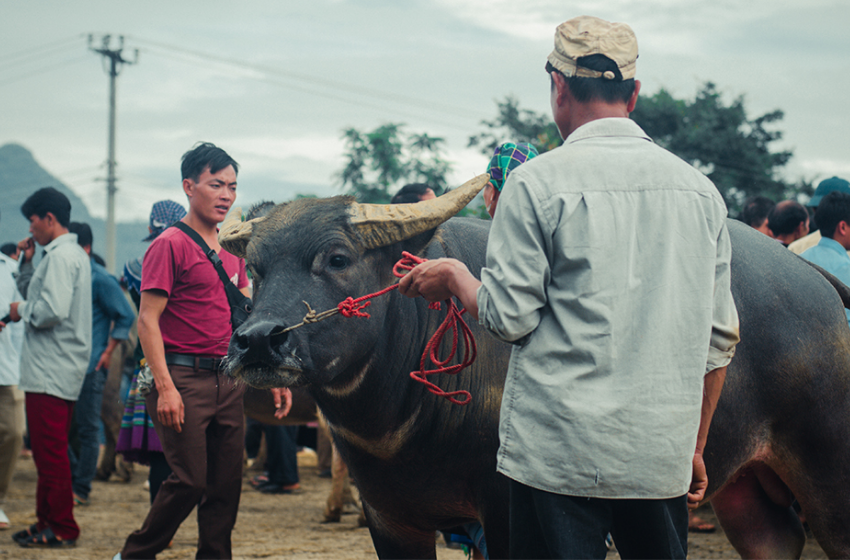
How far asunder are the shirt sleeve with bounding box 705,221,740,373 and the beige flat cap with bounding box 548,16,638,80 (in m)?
0.50

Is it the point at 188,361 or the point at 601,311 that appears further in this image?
the point at 188,361

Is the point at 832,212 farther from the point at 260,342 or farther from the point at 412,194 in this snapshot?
the point at 260,342

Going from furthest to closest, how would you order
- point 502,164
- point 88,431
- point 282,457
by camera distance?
1. point 282,457
2. point 88,431
3. point 502,164

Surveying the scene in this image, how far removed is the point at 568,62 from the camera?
1967 millimetres

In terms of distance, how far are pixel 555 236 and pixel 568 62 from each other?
1.51 ft

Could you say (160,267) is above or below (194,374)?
above

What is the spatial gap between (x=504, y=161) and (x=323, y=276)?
1040 millimetres

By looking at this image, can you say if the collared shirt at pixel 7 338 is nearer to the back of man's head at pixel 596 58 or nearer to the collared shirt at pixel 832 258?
the back of man's head at pixel 596 58

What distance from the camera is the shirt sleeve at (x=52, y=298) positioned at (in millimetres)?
5582

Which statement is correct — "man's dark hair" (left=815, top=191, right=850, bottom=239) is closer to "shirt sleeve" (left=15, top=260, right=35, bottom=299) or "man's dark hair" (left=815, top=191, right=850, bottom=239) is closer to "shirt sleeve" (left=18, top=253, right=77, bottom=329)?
"shirt sleeve" (left=18, top=253, right=77, bottom=329)

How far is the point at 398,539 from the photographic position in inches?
125

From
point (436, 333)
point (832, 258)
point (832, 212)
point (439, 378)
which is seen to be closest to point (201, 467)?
point (439, 378)

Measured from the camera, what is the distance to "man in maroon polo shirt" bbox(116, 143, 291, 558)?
400 centimetres

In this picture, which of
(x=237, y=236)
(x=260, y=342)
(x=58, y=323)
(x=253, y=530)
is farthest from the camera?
(x=253, y=530)
